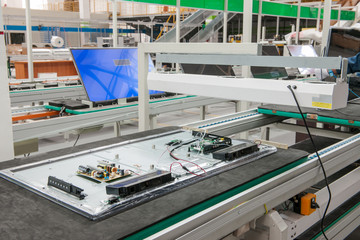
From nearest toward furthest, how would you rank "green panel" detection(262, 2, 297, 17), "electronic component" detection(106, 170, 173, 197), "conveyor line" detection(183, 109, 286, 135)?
"electronic component" detection(106, 170, 173, 197) → "conveyor line" detection(183, 109, 286, 135) → "green panel" detection(262, 2, 297, 17)

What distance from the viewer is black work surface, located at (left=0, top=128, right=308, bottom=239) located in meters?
1.05

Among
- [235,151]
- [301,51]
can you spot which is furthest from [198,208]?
[301,51]

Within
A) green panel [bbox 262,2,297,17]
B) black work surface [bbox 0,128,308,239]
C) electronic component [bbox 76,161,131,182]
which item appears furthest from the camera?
green panel [bbox 262,2,297,17]

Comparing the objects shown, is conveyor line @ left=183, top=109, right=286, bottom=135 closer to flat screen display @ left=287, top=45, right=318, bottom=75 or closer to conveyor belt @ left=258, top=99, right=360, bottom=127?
conveyor belt @ left=258, top=99, right=360, bottom=127

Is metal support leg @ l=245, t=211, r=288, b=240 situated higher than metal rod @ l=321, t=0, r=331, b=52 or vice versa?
metal rod @ l=321, t=0, r=331, b=52

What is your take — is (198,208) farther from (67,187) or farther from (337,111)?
(337,111)

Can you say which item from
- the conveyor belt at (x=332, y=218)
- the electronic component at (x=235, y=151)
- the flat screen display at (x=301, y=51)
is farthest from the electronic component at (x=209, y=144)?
the flat screen display at (x=301, y=51)

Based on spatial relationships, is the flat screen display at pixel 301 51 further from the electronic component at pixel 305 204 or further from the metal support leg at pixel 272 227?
the metal support leg at pixel 272 227

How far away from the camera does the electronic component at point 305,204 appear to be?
5.79 feet

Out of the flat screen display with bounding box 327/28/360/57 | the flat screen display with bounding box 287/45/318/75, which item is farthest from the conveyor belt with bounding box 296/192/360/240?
the flat screen display with bounding box 287/45/318/75

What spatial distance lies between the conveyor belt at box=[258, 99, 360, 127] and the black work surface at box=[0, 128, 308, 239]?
159 centimetres

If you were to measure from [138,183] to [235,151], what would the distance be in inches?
24.1

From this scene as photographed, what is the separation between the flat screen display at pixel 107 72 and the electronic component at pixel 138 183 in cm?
244

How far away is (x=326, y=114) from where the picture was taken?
2953mm
